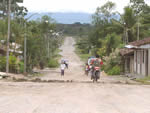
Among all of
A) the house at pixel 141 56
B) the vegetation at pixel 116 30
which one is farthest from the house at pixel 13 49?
the house at pixel 141 56

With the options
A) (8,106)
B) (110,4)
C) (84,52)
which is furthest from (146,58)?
(84,52)

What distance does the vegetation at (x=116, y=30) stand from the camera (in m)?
43.9

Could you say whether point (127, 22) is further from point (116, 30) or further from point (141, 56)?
point (141, 56)

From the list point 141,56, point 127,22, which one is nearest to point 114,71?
point 141,56

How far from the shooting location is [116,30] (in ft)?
206

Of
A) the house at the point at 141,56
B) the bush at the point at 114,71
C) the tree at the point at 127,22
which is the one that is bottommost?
the bush at the point at 114,71

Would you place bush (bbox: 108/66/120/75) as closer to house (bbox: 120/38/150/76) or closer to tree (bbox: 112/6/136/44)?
house (bbox: 120/38/150/76)

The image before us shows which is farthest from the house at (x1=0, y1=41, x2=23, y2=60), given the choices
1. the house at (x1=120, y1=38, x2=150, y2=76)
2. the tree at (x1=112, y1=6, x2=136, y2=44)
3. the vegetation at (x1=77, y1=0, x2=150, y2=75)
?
the tree at (x1=112, y1=6, x2=136, y2=44)

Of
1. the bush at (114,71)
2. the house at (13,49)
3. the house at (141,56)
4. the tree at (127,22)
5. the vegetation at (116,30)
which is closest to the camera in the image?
the house at (141,56)

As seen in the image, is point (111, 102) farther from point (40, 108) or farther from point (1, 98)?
point (1, 98)

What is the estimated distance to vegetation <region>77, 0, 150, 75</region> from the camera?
43875 millimetres

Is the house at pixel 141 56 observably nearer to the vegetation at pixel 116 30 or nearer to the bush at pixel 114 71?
the bush at pixel 114 71

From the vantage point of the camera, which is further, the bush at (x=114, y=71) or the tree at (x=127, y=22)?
the tree at (x=127, y=22)

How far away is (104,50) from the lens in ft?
167
